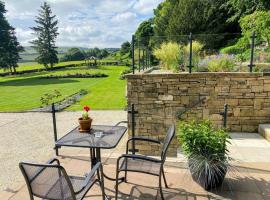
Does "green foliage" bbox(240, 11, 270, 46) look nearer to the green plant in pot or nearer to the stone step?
the stone step

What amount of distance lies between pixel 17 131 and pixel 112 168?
15.1 ft

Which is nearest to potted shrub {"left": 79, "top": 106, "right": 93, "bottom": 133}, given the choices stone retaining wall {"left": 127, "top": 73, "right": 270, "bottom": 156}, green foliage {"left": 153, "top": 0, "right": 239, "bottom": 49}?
stone retaining wall {"left": 127, "top": 73, "right": 270, "bottom": 156}

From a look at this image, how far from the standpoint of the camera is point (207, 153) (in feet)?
9.24

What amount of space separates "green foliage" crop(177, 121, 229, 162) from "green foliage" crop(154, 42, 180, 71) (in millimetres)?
3667

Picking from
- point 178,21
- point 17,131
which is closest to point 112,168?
point 17,131

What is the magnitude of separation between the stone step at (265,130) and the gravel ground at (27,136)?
4.40 metres

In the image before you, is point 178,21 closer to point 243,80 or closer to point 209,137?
point 243,80

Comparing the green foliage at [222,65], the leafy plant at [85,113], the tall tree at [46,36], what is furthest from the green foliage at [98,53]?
the leafy plant at [85,113]

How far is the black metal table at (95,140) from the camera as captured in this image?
2.82 meters

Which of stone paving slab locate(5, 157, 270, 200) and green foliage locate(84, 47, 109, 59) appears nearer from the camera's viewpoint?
stone paving slab locate(5, 157, 270, 200)

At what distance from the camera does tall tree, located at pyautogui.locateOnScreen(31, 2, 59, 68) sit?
3812 cm

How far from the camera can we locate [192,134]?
113 inches

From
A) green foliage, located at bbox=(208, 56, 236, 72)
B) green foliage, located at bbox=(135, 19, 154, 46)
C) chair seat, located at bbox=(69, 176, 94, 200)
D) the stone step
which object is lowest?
the stone step

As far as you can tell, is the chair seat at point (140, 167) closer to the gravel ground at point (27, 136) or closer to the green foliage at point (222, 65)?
the gravel ground at point (27, 136)
